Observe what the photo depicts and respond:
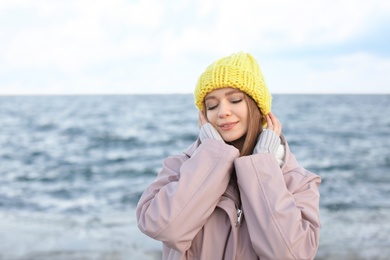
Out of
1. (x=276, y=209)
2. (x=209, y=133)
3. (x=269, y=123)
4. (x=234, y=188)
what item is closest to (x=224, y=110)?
(x=209, y=133)

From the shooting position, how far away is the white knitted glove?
2316mm

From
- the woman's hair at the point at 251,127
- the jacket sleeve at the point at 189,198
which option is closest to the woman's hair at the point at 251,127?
the woman's hair at the point at 251,127

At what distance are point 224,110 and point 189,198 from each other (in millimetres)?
437

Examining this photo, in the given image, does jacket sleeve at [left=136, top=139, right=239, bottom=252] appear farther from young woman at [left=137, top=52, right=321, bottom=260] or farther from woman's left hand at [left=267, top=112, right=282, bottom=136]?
woman's left hand at [left=267, top=112, right=282, bottom=136]

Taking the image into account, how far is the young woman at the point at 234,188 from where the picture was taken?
2061 mm

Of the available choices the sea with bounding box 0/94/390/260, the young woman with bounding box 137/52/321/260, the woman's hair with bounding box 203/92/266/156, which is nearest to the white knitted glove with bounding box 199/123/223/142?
the young woman with bounding box 137/52/321/260

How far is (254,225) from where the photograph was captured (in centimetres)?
208

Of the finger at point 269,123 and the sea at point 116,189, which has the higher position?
the finger at point 269,123

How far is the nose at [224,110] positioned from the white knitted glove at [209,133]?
84mm

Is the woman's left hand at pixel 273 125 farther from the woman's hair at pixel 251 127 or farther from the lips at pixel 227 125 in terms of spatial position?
the lips at pixel 227 125

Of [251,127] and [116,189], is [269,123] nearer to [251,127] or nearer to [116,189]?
[251,127]

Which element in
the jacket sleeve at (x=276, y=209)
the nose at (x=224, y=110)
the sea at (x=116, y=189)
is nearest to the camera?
the jacket sleeve at (x=276, y=209)

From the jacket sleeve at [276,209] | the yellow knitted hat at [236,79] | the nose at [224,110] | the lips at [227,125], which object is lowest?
the jacket sleeve at [276,209]

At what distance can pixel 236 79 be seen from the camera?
2.27 m
